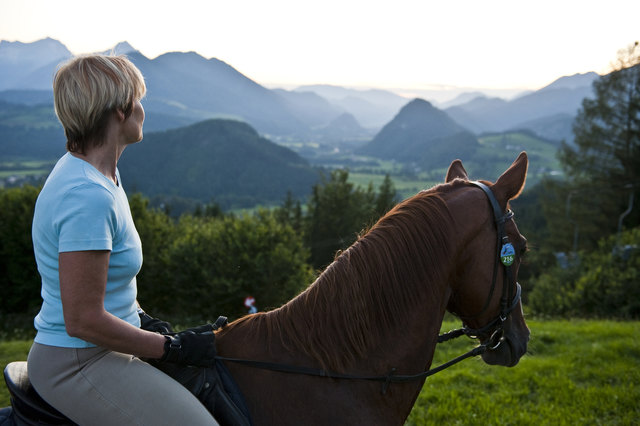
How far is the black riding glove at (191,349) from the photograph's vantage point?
74.7 inches

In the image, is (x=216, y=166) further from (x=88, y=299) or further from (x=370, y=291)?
(x=88, y=299)

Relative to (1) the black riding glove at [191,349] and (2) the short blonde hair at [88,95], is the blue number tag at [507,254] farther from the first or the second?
(2) the short blonde hair at [88,95]

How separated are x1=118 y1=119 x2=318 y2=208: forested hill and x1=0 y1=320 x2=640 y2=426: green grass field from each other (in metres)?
119

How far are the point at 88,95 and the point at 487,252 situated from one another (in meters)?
2.11

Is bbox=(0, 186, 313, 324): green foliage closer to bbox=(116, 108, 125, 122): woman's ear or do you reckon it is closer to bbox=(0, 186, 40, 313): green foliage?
bbox=(0, 186, 40, 313): green foliage

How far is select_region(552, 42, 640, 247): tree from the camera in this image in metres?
34.1

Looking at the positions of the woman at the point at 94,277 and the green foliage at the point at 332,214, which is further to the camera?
the green foliage at the point at 332,214

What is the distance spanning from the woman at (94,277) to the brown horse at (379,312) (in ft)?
1.33

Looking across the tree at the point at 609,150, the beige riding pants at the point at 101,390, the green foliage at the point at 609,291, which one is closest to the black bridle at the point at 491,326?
the beige riding pants at the point at 101,390

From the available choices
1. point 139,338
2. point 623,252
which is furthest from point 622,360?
point 623,252

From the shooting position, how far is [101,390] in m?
1.78

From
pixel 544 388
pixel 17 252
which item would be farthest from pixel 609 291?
pixel 17 252

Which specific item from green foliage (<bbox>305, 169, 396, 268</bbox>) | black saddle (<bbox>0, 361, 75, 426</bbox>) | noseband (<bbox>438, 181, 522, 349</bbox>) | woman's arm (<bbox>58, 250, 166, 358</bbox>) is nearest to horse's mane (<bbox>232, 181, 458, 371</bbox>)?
noseband (<bbox>438, 181, 522, 349</bbox>)

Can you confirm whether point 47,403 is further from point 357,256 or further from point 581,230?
point 581,230
